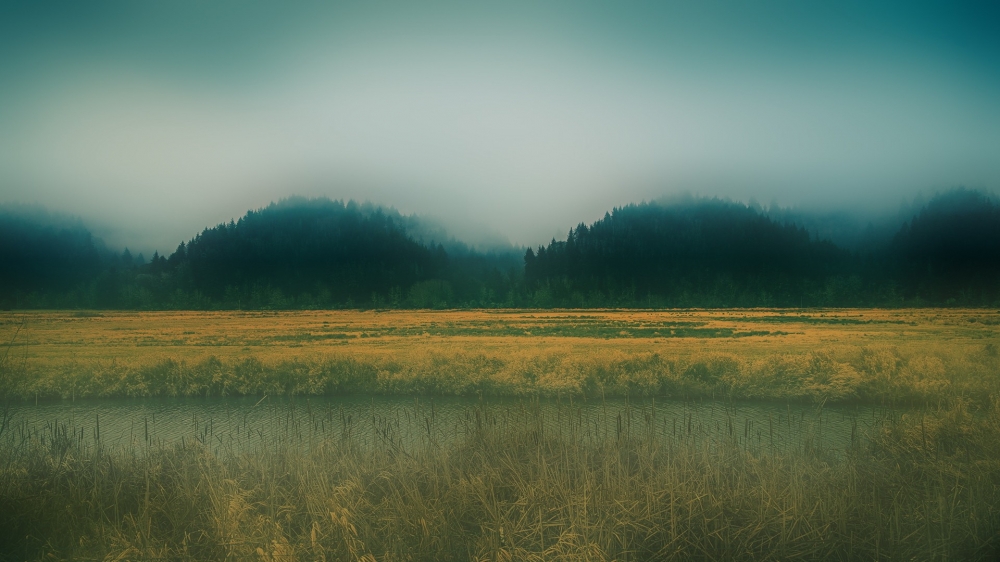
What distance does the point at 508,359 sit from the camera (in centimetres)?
2173

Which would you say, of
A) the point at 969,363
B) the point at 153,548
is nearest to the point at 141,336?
the point at 153,548

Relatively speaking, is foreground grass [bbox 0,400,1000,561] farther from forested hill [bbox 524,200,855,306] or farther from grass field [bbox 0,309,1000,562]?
forested hill [bbox 524,200,855,306]

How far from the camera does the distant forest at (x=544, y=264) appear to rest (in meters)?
22.7

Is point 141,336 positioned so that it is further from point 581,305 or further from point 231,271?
point 581,305

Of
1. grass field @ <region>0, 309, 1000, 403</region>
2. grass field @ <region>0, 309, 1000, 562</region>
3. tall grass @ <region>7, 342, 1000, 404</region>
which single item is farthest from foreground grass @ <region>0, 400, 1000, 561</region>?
tall grass @ <region>7, 342, 1000, 404</region>

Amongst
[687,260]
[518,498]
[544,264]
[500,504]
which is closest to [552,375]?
[518,498]

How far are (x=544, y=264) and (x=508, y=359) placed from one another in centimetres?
2896

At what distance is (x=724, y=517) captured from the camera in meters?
5.22

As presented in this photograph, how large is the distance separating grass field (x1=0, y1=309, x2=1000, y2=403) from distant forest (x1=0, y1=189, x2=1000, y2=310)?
2.10 meters

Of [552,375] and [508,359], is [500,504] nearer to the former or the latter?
[552,375]

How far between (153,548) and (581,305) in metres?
49.0

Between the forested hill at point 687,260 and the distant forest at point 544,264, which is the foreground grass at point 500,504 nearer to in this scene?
the distant forest at point 544,264

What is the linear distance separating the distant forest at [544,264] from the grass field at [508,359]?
6.89 ft

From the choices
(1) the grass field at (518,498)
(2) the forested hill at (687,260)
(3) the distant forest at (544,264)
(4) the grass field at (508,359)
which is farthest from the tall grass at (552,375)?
(2) the forested hill at (687,260)
